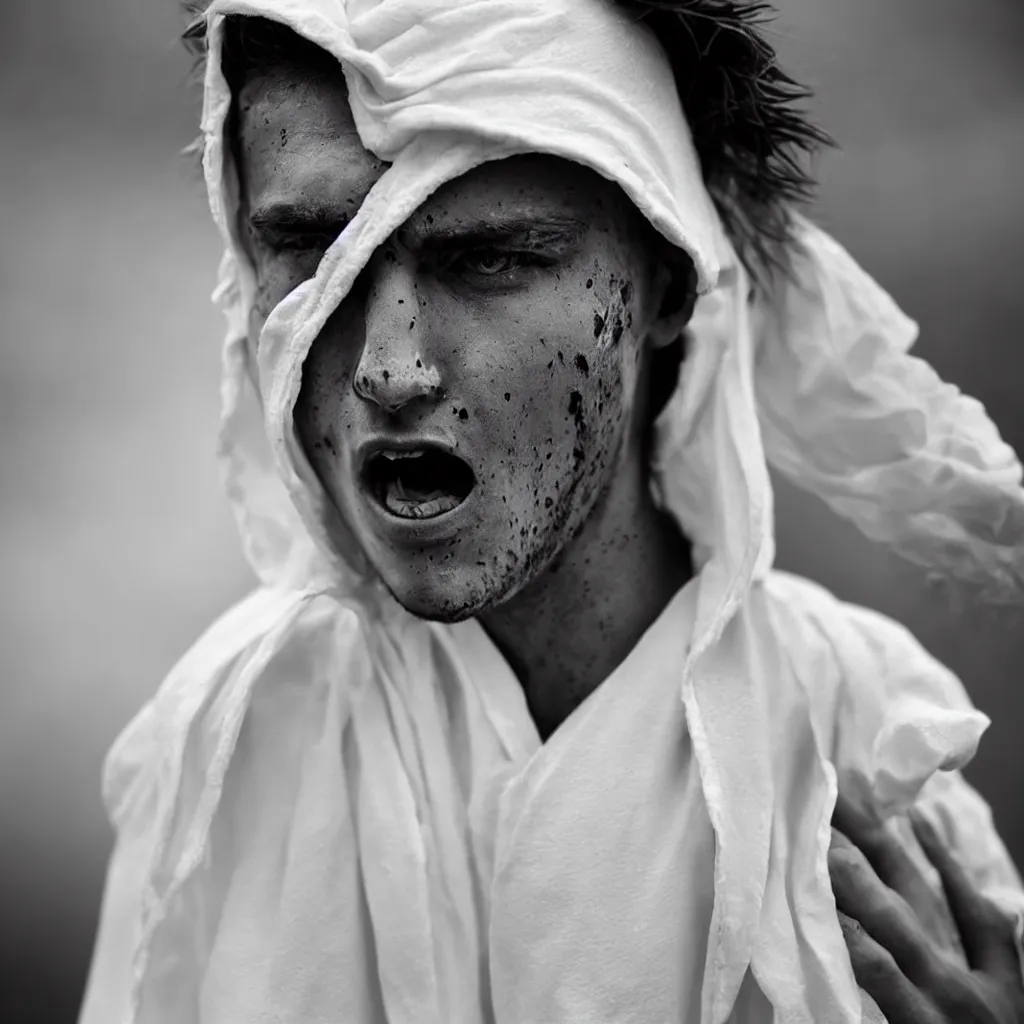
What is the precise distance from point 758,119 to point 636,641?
38 cm

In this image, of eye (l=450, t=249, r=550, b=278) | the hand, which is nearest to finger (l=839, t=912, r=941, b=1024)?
the hand

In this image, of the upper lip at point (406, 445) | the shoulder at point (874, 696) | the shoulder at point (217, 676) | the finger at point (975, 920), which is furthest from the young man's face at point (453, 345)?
the finger at point (975, 920)

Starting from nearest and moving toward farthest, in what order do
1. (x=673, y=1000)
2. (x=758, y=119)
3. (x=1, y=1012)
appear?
(x=673, y=1000), (x=758, y=119), (x=1, y=1012)

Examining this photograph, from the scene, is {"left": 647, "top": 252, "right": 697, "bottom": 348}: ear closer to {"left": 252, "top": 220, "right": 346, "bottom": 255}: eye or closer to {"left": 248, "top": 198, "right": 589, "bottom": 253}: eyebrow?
{"left": 248, "top": 198, "right": 589, "bottom": 253}: eyebrow

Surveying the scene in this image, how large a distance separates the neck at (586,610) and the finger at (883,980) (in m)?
0.24

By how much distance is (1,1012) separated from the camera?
1878 millimetres

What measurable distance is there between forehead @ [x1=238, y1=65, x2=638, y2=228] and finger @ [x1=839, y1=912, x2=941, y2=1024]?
49 cm

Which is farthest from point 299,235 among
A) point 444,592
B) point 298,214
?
point 444,592

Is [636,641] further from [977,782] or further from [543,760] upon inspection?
[977,782]

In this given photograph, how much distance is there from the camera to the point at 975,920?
0.96m

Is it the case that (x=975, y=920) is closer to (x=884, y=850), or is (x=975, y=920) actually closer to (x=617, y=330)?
(x=884, y=850)

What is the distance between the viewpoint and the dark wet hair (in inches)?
33.1

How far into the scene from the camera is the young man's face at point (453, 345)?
789mm

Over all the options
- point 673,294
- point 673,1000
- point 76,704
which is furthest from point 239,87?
point 76,704
